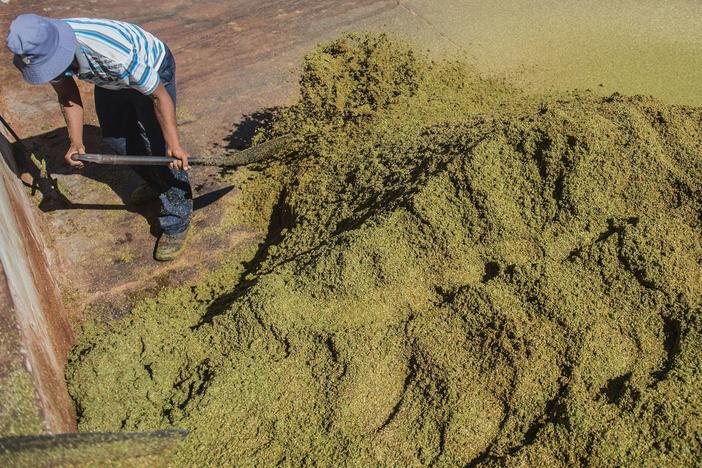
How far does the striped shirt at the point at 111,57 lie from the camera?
7.29ft

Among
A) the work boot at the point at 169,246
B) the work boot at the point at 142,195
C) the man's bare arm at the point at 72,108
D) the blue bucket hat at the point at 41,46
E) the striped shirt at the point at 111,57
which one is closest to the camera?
the blue bucket hat at the point at 41,46

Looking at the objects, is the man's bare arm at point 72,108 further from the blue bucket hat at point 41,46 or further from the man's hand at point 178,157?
the man's hand at point 178,157

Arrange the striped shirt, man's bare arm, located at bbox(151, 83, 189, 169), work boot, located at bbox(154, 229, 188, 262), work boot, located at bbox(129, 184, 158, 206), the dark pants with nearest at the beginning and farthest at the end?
the striped shirt
man's bare arm, located at bbox(151, 83, 189, 169)
the dark pants
work boot, located at bbox(154, 229, 188, 262)
work boot, located at bbox(129, 184, 158, 206)

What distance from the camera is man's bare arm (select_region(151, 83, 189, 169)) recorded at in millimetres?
2359

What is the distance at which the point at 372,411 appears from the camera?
1798 millimetres

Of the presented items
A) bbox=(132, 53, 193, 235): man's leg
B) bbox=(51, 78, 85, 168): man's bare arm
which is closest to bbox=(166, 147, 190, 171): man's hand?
bbox=(132, 53, 193, 235): man's leg

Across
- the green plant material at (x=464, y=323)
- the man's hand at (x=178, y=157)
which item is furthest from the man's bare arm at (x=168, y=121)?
the green plant material at (x=464, y=323)

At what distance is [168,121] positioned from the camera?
2.42 m

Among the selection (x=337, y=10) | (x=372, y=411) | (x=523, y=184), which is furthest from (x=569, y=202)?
(x=337, y=10)

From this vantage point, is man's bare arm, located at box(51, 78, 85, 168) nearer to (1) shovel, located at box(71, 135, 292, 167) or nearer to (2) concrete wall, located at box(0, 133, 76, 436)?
(1) shovel, located at box(71, 135, 292, 167)

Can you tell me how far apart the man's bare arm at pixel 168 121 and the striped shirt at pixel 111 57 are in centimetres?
5

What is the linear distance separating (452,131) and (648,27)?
2.67 metres

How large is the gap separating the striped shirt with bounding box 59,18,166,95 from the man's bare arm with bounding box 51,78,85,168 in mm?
182

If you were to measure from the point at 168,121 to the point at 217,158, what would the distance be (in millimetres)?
470
